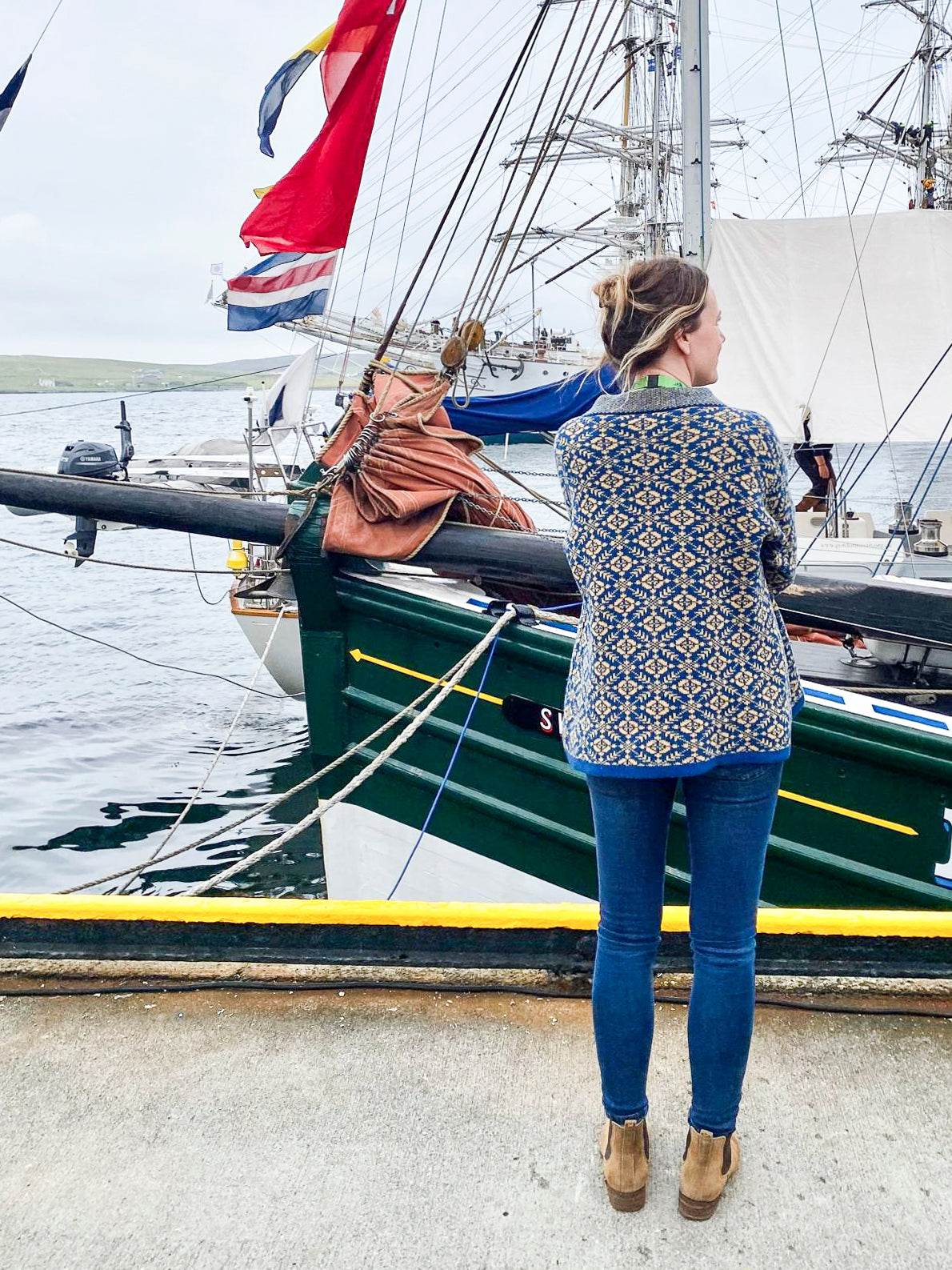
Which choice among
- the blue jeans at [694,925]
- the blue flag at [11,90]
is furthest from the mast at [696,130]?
the blue jeans at [694,925]

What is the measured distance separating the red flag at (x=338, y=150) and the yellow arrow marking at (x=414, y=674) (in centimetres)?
198

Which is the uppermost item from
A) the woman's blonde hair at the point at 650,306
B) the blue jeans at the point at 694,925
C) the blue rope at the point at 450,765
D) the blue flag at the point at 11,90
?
the blue flag at the point at 11,90

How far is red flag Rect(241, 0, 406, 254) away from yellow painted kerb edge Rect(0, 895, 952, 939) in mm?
3570

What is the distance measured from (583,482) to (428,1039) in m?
1.29

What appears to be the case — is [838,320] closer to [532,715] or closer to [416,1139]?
[532,715]

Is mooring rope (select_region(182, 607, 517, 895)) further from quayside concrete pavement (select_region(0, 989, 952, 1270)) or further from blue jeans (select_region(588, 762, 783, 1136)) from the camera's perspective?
blue jeans (select_region(588, 762, 783, 1136))

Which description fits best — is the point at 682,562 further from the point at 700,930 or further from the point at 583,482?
the point at 700,930

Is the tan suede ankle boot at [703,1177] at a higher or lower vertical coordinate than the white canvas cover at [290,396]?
lower

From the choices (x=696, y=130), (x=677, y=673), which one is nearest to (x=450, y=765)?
(x=677, y=673)

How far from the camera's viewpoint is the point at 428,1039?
2.34 meters

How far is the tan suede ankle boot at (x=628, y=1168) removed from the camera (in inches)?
73.1

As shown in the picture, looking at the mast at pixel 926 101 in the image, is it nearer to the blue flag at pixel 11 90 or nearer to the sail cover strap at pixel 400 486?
the blue flag at pixel 11 90

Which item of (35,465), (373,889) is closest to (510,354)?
(35,465)

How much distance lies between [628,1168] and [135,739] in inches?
397
